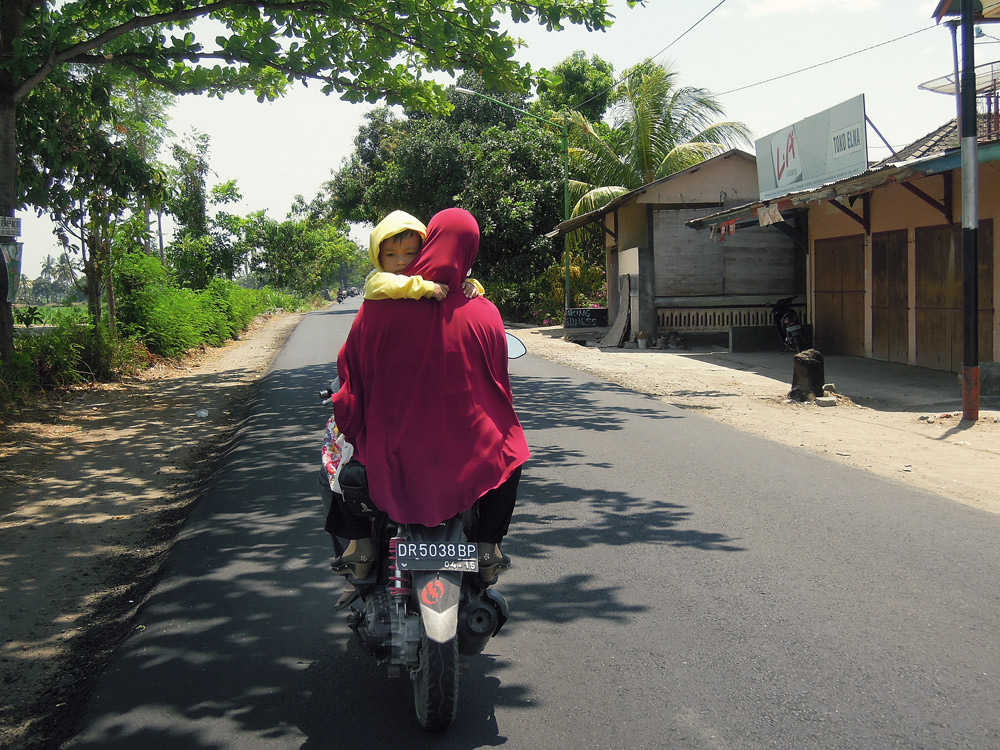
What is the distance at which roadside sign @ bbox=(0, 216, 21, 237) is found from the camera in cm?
1094

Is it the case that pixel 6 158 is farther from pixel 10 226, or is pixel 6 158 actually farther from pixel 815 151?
pixel 815 151

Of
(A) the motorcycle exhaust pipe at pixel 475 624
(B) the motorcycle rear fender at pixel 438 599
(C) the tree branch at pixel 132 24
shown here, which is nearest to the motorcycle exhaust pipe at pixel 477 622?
(A) the motorcycle exhaust pipe at pixel 475 624

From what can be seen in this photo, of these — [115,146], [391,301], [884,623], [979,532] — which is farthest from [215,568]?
[115,146]

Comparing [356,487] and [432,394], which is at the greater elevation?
[432,394]

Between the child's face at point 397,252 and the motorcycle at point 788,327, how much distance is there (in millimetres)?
16223

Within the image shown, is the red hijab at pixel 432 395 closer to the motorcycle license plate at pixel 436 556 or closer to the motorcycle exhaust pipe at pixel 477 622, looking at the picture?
the motorcycle license plate at pixel 436 556

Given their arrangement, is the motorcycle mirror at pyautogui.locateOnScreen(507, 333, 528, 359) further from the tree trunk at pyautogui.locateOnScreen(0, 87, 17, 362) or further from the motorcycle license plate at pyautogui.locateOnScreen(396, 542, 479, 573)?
the tree trunk at pyautogui.locateOnScreen(0, 87, 17, 362)

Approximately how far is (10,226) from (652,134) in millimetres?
20317

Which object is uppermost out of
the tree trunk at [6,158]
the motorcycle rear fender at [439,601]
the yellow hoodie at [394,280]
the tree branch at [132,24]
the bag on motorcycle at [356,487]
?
the tree branch at [132,24]

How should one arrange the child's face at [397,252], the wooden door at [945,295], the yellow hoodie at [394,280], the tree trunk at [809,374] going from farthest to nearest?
the wooden door at [945,295] < the tree trunk at [809,374] < the child's face at [397,252] < the yellow hoodie at [394,280]

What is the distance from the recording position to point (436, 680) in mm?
2947

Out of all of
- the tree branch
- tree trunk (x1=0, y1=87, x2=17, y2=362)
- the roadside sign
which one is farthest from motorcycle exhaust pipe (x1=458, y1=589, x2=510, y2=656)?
tree trunk (x1=0, y1=87, x2=17, y2=362)

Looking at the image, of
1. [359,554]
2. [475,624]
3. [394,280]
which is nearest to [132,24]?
[394,280]

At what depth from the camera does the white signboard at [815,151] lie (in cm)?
1405
